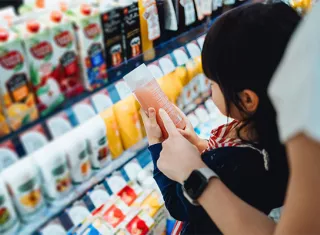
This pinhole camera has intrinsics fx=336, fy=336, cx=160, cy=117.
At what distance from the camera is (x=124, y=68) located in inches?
47.6

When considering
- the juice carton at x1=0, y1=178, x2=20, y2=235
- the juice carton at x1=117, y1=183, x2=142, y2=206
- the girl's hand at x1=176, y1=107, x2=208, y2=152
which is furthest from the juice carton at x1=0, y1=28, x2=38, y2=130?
the juice carton at x1=117, y1=183, x2=142, y2=206

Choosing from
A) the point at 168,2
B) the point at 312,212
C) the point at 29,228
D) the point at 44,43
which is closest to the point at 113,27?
the point at 44,43

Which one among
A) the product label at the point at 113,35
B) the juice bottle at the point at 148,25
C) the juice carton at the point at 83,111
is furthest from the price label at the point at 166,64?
the juice carton at the point at 83,111

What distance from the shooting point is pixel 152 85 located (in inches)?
37.9

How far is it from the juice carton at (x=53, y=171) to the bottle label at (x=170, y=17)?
26.8 inches

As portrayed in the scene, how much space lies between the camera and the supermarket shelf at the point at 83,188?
109 cm

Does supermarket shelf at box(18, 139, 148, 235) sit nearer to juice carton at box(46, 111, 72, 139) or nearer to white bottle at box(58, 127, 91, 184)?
white bottle at box(58, 127, 91, 184)

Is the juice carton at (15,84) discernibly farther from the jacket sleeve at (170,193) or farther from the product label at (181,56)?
the product label at (181,56)

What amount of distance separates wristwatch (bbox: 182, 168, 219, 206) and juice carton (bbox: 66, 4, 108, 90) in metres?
0.51

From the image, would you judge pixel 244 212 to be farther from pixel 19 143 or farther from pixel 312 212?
pixel 19 143

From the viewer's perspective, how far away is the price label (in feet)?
5.04

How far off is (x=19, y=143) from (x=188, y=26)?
3.01 ft

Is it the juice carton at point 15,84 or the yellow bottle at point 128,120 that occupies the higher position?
the juice carton at point 15,84

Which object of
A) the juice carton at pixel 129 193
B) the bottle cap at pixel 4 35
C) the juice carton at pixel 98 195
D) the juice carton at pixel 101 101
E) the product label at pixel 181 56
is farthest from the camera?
the product label at pixel 181 56
